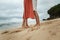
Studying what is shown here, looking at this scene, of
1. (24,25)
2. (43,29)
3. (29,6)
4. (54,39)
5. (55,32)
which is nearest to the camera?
(54,39)

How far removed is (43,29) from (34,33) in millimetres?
195

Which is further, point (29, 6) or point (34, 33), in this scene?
point (29, 6)

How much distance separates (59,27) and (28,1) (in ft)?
3.99

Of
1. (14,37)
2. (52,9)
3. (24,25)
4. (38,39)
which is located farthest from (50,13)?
(38,39)

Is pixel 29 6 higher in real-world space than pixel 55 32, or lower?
higher

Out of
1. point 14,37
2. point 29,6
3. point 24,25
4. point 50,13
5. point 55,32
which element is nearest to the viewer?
point 55,32

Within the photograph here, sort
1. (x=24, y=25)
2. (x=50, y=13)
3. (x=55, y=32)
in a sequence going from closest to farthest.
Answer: (x=55, y=32) → (x=24, y=25) → (x=50, y=13)

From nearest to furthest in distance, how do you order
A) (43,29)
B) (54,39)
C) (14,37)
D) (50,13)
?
(54,39), (43,29), (14,37), (50,13)

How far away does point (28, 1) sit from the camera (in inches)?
198

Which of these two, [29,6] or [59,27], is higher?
[29,6]

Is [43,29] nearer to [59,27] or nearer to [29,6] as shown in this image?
[59,27]

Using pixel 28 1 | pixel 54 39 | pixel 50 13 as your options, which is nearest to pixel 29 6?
pixel 28 1

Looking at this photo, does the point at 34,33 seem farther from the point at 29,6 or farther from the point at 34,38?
the point at 29,6

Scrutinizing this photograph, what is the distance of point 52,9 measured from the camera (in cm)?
1150
